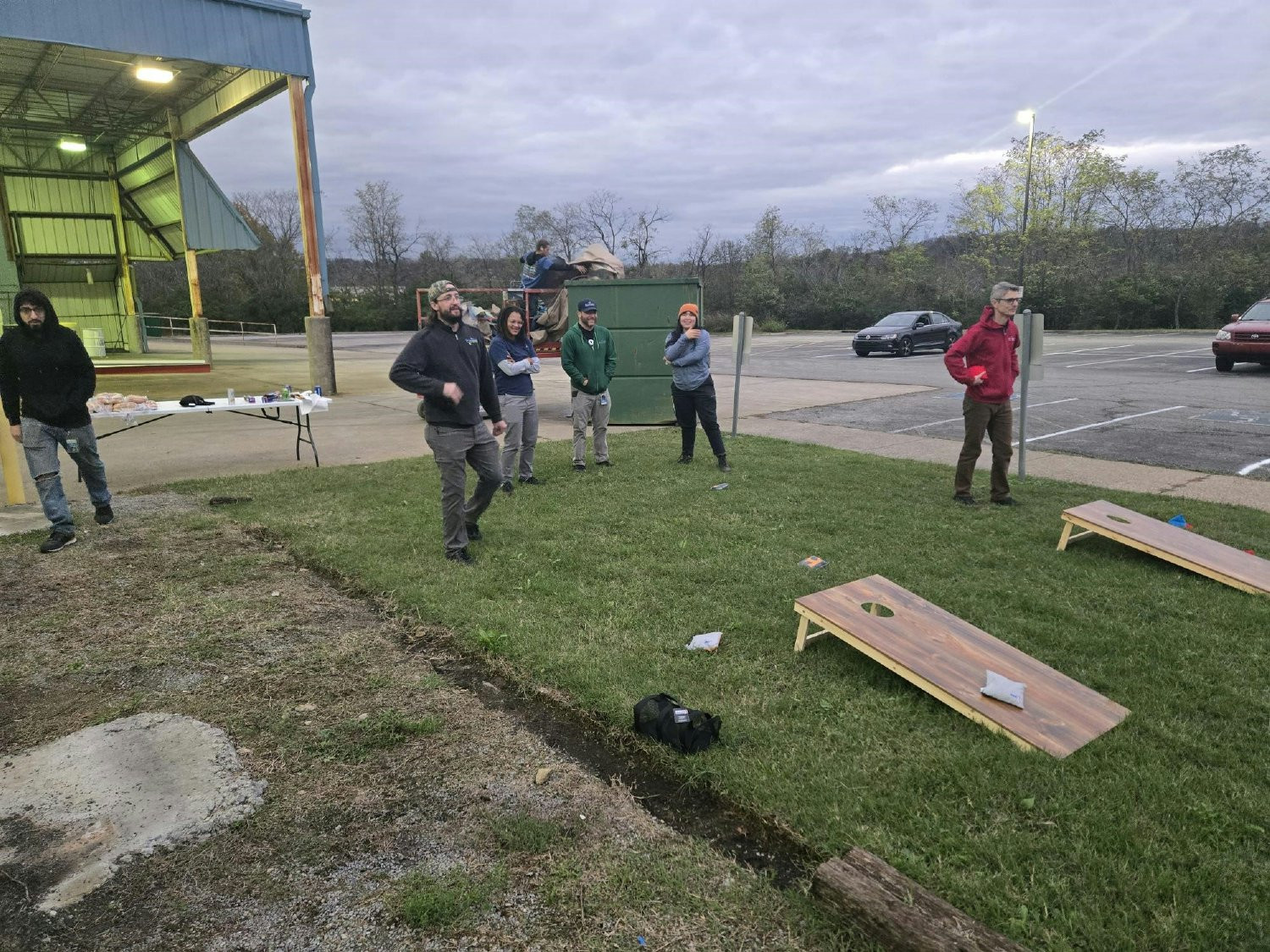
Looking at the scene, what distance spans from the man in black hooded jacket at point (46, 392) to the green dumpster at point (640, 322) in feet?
22.4

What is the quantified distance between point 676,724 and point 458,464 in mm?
3021

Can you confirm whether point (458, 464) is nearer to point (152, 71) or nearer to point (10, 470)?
point (10, 470)

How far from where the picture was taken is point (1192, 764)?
10.6 ft

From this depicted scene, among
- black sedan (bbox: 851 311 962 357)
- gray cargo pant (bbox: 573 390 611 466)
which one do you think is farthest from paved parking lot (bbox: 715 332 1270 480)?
gray cargo pant (bbox: 573 390 611 466)

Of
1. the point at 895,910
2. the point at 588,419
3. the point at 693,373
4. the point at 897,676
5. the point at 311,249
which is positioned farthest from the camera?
the point at 311,249

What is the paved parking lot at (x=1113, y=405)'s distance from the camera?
10.1m

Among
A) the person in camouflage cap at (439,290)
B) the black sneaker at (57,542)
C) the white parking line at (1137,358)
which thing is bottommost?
the black sneaker at (57,542)

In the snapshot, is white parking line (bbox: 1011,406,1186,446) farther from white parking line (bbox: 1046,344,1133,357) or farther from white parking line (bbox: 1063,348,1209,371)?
white parking line (bbox: 1046,344,1133,357)

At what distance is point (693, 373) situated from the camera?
870 centimetres

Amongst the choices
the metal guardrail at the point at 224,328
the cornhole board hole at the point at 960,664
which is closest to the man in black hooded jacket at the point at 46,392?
the cornhole board hole at the point at 960,664

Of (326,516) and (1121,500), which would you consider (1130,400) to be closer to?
Answer: (1121,500)

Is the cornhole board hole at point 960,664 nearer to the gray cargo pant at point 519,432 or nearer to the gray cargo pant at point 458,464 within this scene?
the gray cargo pant at point 458,464

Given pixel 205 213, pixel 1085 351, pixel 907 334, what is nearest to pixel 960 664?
pixel 205 213

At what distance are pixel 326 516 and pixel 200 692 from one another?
3.35 metres
